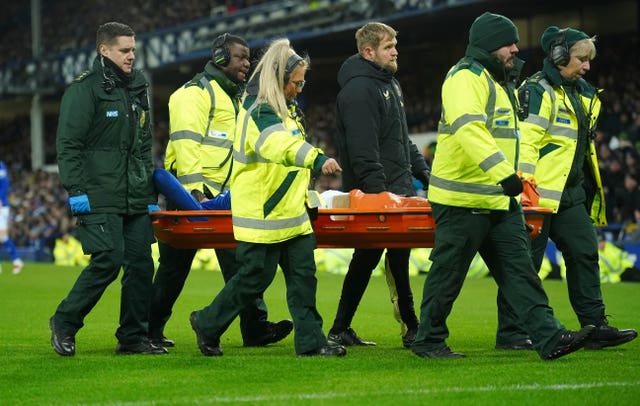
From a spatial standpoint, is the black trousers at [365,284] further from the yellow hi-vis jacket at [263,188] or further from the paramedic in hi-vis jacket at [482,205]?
the paramedic in hi-vis jacket at [482,205]

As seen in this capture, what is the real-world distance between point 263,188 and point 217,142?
1451mm

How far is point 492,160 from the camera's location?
306 inches

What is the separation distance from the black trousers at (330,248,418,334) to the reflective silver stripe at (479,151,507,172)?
2.06 metres

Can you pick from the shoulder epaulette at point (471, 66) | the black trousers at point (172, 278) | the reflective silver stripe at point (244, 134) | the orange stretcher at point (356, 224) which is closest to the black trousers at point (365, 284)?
the black trousers at point (172, 278)

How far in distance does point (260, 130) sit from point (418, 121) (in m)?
26.3

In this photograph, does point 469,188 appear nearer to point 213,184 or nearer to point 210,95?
point 213,184

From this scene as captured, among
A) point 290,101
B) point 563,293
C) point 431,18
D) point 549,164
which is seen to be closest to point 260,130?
point 290,101

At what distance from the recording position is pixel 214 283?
1980 cm

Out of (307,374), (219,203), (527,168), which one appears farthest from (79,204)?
(527,168)

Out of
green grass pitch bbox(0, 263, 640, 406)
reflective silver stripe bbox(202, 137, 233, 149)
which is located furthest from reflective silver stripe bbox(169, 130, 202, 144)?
green grass pitch bbox(0, 263, 640, 406)

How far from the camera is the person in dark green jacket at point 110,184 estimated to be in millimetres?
8805

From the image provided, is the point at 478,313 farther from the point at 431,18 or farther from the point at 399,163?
the point at 431,18

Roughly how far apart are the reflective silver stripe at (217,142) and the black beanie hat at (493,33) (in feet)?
7.83

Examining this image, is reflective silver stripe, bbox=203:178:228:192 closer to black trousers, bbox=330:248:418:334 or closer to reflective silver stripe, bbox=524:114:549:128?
black trousers, bbox=330:248:418:334
